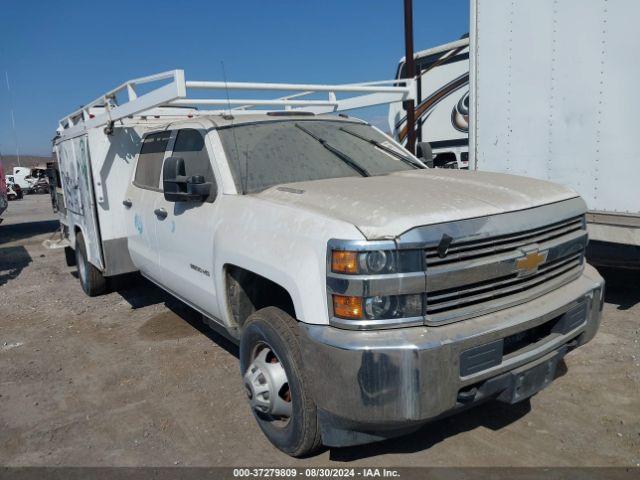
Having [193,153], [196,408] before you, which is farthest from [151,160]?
[196,408]

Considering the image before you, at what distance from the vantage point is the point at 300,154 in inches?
155

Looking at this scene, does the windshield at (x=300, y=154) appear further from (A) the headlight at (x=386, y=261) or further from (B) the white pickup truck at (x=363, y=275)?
(A) the headlight at (x=386, y=261)

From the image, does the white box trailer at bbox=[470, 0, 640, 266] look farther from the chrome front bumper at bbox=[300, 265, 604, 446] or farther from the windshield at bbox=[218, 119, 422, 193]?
the chrome front bumper at bbox=[300, 265, 604, 446]

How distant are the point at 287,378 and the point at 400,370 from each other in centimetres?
78

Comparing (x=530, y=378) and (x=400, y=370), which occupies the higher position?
(x=400, y=370)

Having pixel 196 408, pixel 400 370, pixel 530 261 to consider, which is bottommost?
pixel 196 408

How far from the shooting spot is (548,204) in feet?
10.1

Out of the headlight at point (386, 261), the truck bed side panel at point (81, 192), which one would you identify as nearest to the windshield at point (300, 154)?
the headlight at point (386, 261)

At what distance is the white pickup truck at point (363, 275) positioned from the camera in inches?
96.4

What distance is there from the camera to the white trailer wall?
4.62 meters

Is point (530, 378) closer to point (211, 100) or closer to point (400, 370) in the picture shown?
point (400, 370)

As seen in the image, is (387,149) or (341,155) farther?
(387,149)

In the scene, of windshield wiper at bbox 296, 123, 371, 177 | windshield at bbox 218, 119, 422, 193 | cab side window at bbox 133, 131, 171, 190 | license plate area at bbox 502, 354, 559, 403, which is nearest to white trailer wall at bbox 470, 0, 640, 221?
windshield at bbox 218, 119, 422, 193

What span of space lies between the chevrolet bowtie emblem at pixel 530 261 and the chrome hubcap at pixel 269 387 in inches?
55.7
